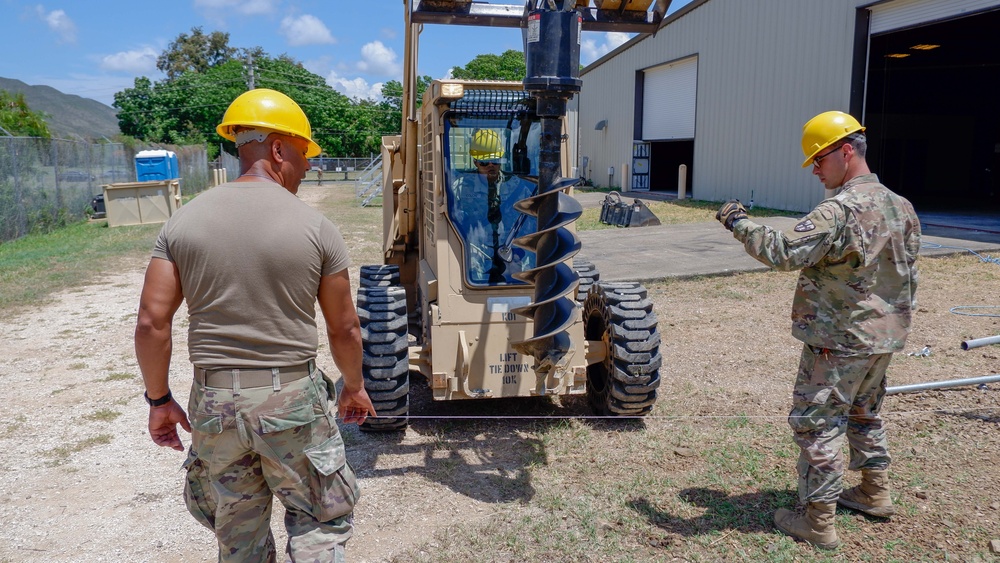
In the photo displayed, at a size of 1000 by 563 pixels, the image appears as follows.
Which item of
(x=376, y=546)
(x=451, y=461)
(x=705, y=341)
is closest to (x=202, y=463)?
(x=376, y=546)

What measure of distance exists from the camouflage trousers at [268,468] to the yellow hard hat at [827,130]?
2584 mm

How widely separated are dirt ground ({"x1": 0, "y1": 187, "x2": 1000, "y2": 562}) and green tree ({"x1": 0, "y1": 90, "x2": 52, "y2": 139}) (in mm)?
19810

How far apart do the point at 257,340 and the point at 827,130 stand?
2802mm

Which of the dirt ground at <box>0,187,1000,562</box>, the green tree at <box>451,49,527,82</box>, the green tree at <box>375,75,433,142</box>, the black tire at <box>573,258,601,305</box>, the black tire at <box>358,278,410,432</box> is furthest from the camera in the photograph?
the green tree at <box>451,49,527,82</box>

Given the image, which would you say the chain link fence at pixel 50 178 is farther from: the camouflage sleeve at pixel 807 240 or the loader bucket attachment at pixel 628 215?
the camouflage sleeve at pixel 807 240

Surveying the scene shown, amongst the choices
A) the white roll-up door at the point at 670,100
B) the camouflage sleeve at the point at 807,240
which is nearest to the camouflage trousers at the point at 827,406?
the camouflage sleeve at the point at 807,240

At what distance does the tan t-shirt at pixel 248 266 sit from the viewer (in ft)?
8.34

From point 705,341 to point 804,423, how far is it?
3.97 metres

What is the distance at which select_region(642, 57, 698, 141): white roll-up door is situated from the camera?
80.2ft

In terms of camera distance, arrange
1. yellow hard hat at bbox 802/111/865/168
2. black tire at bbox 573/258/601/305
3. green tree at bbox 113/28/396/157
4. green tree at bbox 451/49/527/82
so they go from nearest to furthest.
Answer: yellow hard hat at bbox 802/111/865/168
black tire at bbox 573/258/601/305
green tree at bbox 113/28/396/157
green tree at bbox 451/49/527/82

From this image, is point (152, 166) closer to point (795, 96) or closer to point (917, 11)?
point (795, 96)

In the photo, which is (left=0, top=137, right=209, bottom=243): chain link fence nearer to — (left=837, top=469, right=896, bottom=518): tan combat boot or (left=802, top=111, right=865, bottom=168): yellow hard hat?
(left=802, top=111, right=865, bottom=168): yellow hard hat

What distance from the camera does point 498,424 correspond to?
5.38 metres

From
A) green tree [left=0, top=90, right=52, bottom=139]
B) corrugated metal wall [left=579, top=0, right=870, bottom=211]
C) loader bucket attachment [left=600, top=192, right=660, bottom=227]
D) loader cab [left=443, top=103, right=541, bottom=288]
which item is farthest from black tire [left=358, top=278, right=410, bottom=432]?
green tree [left=0, top=90, right=52, bottom=139]
